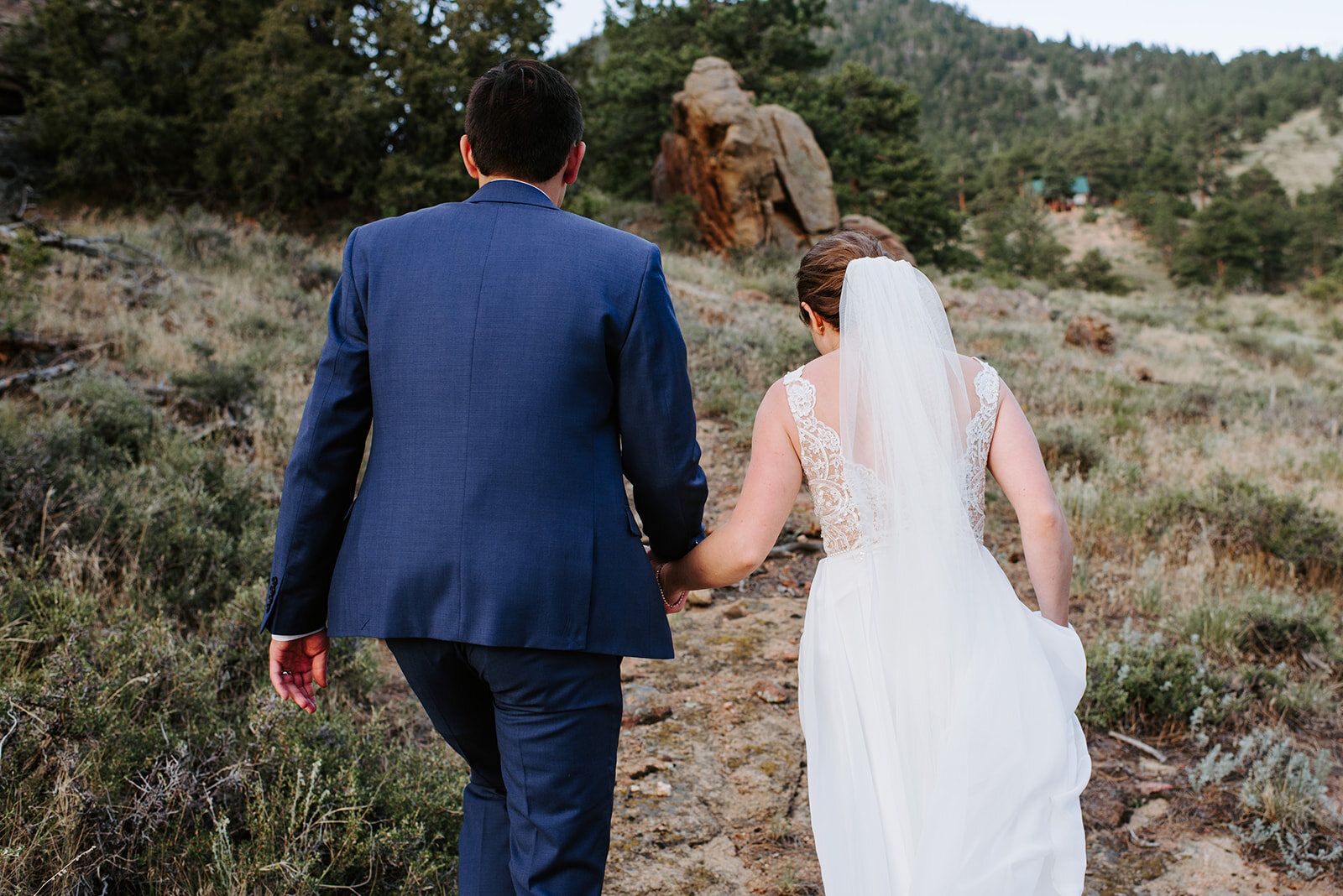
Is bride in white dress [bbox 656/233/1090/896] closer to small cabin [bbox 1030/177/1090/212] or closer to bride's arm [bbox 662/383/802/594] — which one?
bride's arm [bbox 662/383/802/594]

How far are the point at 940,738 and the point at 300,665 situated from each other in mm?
1509

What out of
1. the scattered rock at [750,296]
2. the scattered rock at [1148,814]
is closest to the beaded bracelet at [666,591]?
the scattered rock at [1148,814]

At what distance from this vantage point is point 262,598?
3.69 metres

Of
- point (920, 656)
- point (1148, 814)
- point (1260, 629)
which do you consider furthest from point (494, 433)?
point (1260, 629)

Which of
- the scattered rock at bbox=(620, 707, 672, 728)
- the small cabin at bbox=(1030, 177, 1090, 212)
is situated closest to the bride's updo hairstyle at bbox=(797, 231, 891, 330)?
the scattered rock at bbox=(620, 707, 672, 728)

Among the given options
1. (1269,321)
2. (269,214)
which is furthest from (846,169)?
(269,214)

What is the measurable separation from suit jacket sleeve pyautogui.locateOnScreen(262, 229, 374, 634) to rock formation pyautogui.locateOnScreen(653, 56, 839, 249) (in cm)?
1768

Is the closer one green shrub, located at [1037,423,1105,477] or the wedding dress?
the wedding dress

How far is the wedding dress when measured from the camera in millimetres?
1886

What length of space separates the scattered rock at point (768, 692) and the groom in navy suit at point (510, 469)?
7.19 feet

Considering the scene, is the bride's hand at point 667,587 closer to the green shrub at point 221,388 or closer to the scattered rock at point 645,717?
the scattered rock at point 645,717

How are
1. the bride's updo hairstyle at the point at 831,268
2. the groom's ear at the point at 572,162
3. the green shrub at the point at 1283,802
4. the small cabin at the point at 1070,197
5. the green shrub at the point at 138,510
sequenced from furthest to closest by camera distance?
1. the small cabin at the point at 1070,197
2. the green shrub at the point at 138,510
3. the green shrub at the point at 1283,802
4. the bride's updo hairstyle at the point at 831,268
5. the groom's ear at the point at 572,162

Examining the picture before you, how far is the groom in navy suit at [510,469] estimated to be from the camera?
5.43 feet

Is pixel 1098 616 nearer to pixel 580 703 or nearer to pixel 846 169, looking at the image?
pixel 580 703
